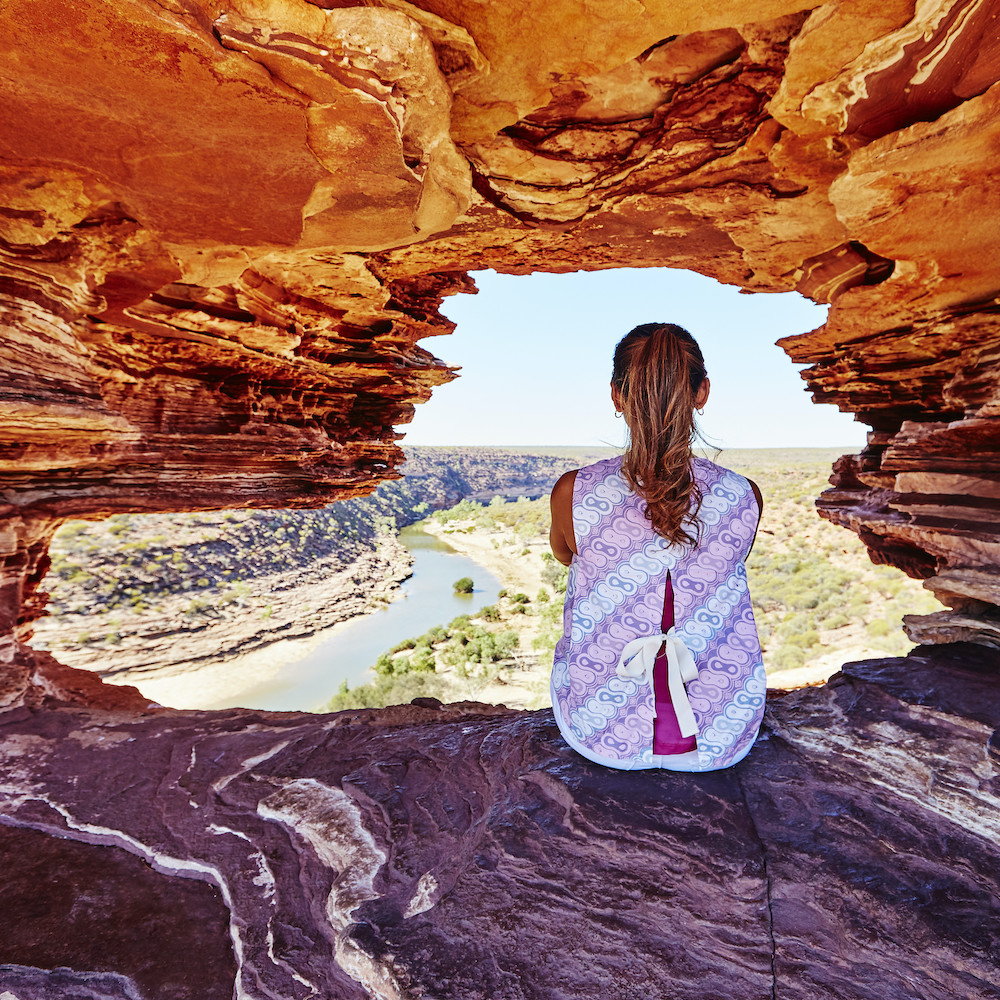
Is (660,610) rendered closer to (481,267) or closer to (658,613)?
(658,613)

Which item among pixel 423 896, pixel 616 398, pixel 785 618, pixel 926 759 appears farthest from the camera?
pixel 785 618

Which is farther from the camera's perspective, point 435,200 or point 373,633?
point 373,633

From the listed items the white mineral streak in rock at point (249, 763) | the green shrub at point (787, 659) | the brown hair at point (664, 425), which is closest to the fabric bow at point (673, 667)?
the brown hair at point (664, 425)

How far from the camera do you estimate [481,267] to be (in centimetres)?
497

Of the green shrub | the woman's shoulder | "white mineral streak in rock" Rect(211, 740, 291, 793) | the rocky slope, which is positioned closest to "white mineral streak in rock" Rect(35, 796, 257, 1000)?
"white mineral streak in rock" Rect(211, 740, 291, 793)

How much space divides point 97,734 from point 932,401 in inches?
317

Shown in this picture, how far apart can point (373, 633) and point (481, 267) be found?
2314 cm

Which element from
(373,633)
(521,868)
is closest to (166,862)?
(521,868)

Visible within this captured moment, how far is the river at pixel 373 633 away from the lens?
A: 18344 mm

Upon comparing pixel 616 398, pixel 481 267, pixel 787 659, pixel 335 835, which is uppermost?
pixel 481 267

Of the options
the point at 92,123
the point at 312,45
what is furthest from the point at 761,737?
the point at 92,123

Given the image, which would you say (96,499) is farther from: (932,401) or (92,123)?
(932,401)

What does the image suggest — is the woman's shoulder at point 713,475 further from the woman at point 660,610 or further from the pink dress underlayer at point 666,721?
the pink dress underlayer at point 666,721

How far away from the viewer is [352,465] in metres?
8.26
